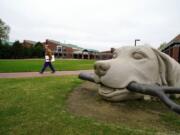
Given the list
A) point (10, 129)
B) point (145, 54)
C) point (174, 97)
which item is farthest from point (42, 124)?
point (174, 97)

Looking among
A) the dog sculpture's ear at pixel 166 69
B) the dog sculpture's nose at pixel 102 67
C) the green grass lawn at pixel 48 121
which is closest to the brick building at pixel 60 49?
the green grass lawn at pixel 48 121

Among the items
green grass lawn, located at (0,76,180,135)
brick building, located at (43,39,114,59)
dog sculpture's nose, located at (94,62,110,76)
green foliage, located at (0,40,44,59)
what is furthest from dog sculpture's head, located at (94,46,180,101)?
brick building, located at (43,39,114,59)

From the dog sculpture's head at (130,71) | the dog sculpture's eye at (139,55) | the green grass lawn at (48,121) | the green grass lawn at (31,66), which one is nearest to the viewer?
the green grass lawn at (48,121)

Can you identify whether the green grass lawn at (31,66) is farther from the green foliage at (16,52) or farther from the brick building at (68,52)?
the brick building at (68,52)

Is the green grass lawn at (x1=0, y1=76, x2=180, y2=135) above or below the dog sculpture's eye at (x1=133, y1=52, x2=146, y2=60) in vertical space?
below

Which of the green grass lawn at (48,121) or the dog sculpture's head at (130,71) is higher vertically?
the dog sculpture's head at (130,71)

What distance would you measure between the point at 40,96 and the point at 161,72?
10.1 ft

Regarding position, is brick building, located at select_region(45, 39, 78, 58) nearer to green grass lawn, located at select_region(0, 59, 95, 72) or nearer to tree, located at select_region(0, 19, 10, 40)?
tree, located at select_region(0, 19, 10, 40)

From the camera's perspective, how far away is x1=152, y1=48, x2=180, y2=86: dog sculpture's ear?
470 cm

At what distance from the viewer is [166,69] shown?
188 inches

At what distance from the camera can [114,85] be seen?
13.1 ft

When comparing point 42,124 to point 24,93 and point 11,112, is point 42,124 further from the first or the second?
point 24,93

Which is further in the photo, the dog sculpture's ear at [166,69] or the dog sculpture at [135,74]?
the dog sculpture's ear at [166,69]

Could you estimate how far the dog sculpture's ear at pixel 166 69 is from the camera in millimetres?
4695
